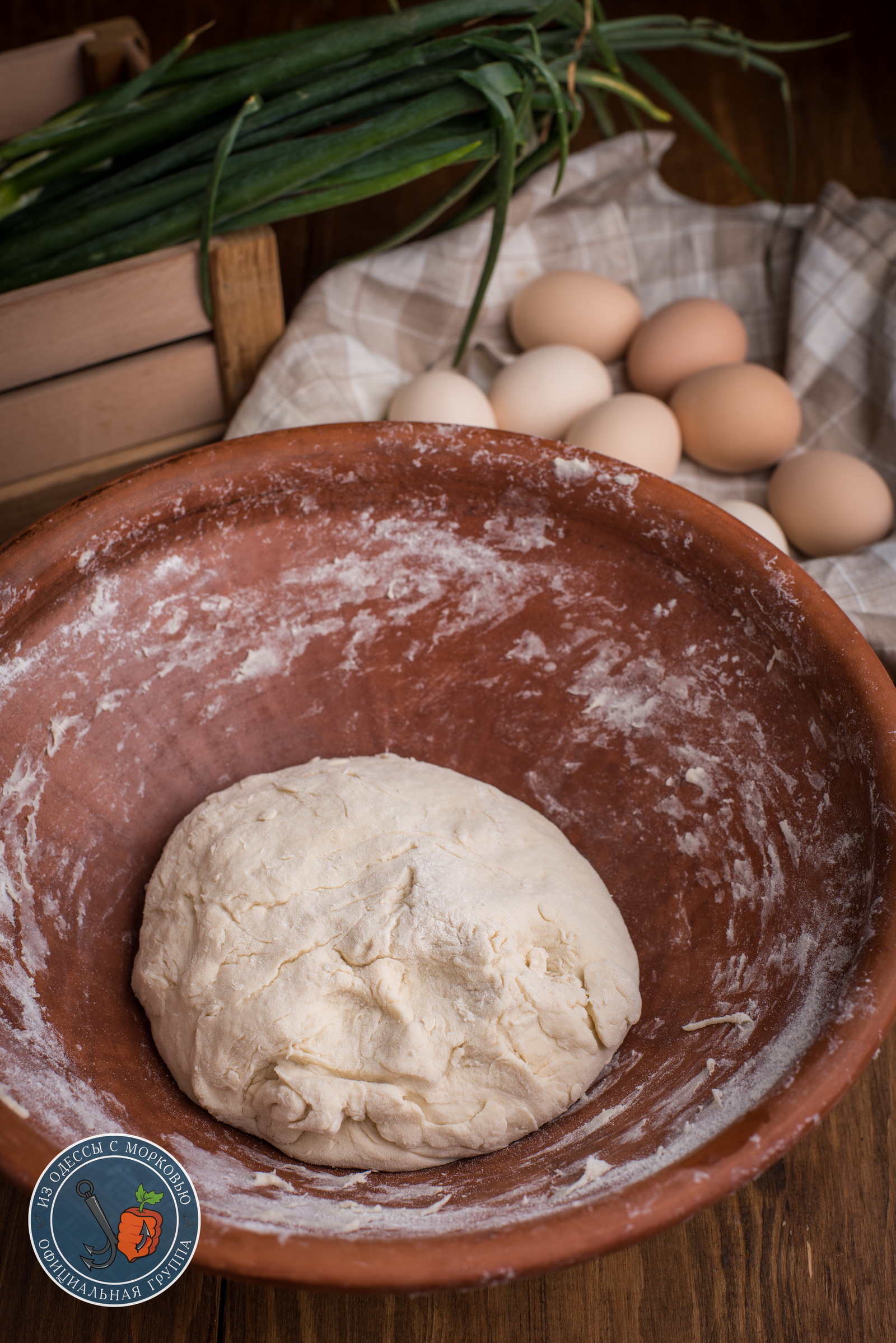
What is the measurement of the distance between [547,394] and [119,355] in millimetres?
600

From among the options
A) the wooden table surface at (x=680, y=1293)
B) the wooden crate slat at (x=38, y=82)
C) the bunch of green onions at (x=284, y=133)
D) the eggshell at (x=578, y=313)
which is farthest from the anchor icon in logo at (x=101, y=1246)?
the wooden crate slat at (x=38, y=82)

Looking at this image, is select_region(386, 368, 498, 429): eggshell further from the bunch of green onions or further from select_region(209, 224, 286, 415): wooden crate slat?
select_region(209, 224, 286, 415): wooden crate slat

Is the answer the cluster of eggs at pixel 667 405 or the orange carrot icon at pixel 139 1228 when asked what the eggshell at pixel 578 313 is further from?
the orange carrot icon at pixel 139 1228

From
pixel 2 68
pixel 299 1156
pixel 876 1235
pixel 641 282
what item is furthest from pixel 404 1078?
pixel 2 68

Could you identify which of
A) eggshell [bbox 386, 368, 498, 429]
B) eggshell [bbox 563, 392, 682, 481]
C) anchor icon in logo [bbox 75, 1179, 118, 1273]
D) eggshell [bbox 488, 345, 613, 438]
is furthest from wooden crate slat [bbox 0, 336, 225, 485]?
anchor icon in logo [bbox 75, 1179, 118, 1273]

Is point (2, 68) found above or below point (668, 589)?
above

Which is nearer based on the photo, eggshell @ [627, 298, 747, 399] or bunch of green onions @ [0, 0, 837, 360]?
bunch of green onions @ [0, 0, 837, 360]

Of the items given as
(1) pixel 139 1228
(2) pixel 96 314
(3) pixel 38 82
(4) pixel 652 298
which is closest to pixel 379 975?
(1) pixel 139 1228

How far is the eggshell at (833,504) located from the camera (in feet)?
4.64

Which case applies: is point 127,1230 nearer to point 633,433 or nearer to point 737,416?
point 633,433

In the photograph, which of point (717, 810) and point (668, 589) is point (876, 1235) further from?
point (668, 589)

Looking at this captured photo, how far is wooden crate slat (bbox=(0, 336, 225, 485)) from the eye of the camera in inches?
55.1

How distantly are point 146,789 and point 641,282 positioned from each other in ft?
4.05

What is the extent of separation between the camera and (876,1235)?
38.7 inches
